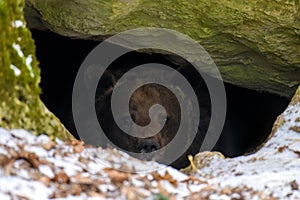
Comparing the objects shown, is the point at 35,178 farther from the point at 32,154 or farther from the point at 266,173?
the point at 266,173

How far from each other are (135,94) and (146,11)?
177 centimetres

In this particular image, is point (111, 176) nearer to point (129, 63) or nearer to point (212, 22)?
point (212, 22)

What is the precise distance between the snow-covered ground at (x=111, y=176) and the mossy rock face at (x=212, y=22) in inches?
70.1

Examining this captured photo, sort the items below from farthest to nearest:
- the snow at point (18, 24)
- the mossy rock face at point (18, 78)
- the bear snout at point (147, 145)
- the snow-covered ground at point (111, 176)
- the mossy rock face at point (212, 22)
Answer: the bear snout at point (147, 145) < the mossy rock face at point (212, 22) < the snow at point (18, 24) < the mossy rock face at point (18, 78) < the snow-covered ground at point (111, 176)

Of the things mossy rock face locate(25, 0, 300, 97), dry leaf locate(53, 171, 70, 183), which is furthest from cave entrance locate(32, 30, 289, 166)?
dry leaf locate(53, 171, 70, 183)

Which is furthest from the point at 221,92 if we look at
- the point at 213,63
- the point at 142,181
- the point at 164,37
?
the point at 142,181

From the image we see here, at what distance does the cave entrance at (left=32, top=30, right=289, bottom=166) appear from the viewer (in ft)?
23.5

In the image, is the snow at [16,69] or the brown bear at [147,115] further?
the brown bear at [147,115]

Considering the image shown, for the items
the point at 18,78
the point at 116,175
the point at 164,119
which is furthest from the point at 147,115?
the point at 18,78

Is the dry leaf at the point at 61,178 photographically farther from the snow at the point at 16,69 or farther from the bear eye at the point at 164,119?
the bear eye at the point at 164,119

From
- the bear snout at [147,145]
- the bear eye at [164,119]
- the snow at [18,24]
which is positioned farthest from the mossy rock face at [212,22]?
the snow at [18,24]

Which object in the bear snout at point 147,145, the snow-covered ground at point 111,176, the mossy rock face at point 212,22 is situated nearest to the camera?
the snow-covered ground at point 111,176

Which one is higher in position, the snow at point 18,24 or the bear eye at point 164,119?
the snow at point 18,24

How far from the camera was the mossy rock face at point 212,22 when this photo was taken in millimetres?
5227
